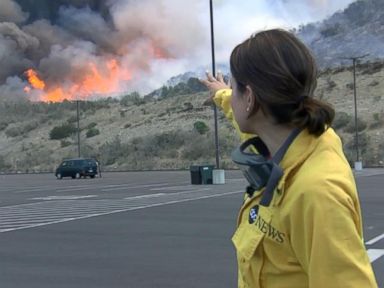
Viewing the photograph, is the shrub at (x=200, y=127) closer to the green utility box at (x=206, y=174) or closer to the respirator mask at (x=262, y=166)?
the green utility box at (x=206, y=174)

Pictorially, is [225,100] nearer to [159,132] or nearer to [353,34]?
[159,132]

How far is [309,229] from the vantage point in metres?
1.86

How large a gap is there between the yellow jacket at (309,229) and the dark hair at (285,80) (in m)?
0.05

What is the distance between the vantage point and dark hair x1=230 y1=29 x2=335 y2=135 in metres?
2.05

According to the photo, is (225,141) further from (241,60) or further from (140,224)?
(241,60)

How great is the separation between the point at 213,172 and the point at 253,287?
30937mm

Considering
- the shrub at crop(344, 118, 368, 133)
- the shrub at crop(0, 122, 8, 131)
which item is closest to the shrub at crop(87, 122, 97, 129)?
the shrub at crop(0, 122, 8, 131)

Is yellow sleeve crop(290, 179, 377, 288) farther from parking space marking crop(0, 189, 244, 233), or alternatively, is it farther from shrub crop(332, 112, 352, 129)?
shrub crop(332, 112, 352, 129)

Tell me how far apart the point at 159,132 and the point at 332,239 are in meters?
80.7

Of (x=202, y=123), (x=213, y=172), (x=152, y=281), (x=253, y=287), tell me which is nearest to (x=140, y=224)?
(x=152, y=281)

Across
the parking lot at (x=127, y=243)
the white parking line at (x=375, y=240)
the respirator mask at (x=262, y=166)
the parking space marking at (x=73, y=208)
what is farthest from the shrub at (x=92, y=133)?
the respirator mask at (x=262, y=166)

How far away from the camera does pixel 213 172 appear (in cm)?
3300

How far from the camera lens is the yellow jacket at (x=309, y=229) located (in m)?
1.82

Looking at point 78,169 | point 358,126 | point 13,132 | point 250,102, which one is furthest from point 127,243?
point 13,132
